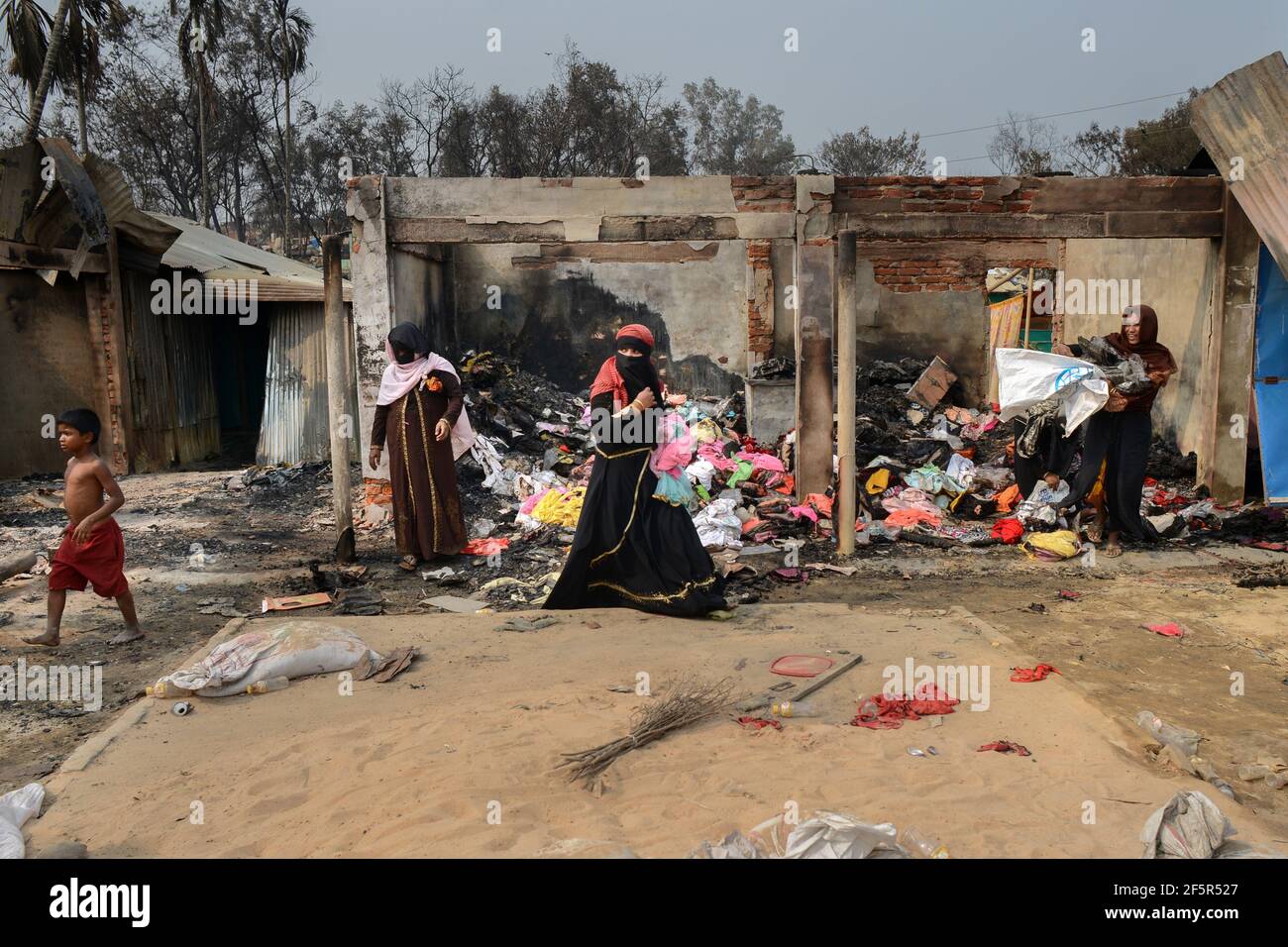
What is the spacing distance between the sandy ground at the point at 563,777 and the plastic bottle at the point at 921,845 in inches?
2.5

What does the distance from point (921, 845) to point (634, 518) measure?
10.2 ft

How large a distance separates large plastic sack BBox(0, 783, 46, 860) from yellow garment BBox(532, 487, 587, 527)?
17.3 feet

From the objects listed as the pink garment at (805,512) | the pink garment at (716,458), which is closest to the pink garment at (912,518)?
the pink garment at (805,512)

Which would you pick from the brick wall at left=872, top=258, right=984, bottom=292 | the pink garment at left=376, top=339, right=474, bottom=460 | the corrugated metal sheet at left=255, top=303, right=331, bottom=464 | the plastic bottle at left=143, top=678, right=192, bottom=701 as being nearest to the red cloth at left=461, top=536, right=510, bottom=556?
the pink garment at left=376, top=339, right=474, bottom=460

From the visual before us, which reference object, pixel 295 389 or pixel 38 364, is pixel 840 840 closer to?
pixel 295 389

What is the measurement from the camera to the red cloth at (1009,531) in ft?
27.0

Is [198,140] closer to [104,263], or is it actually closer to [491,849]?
Result: [104,263]

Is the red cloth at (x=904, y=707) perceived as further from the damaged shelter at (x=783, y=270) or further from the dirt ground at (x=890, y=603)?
the damaged shelter at (x=783, y=270)

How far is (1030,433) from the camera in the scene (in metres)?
8.16

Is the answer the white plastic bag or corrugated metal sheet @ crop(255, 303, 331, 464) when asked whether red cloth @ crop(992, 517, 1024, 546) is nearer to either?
the white plastic bag

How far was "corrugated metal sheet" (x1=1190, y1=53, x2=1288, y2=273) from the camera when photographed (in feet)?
25.3
